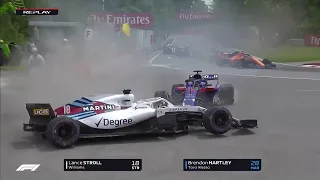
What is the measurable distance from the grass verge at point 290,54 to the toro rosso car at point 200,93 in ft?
7.70

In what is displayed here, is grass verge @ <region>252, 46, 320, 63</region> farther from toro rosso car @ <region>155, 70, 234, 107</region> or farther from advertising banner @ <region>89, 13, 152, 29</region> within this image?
toro rosso car @ <region>155, 70, 234, 107</region>

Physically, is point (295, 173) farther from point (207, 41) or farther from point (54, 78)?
point (54, 78)

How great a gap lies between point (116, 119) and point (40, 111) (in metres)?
0.91

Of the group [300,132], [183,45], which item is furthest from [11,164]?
[300,132]

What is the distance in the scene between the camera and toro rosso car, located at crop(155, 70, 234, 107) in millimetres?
7664

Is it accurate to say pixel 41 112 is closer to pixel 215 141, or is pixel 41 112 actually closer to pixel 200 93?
pixel 215 141

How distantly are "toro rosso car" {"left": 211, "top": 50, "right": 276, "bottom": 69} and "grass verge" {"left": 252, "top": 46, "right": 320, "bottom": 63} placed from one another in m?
0.18

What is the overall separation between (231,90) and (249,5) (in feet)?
12.3

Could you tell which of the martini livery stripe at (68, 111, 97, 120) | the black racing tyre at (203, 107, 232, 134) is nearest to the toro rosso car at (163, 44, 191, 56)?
the black racing tyre at (203, 107, 232, 134)
